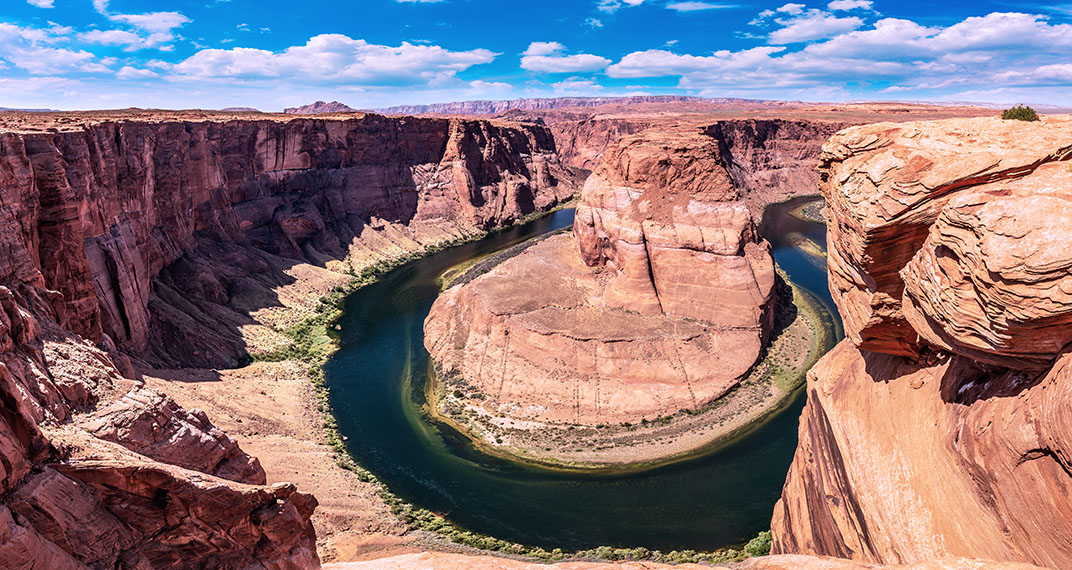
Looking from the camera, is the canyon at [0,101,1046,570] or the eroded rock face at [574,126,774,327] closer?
the canyon at [0,101,1046,570]

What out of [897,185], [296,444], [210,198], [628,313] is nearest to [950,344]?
[897,185]

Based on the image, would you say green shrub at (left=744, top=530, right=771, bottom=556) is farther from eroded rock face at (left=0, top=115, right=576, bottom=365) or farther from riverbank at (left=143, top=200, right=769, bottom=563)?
eroded rock face at (left=0, top=115, right=576, bottom=365)

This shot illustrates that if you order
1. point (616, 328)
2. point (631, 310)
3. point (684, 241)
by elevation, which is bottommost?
point (616, 328)

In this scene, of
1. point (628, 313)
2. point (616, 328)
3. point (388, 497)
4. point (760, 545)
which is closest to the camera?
point (760, 545)

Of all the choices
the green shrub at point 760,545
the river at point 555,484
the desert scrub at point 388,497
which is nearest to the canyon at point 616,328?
the desert scrub at point 388,497

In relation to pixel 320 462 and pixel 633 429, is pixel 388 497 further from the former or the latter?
pixel 633 429

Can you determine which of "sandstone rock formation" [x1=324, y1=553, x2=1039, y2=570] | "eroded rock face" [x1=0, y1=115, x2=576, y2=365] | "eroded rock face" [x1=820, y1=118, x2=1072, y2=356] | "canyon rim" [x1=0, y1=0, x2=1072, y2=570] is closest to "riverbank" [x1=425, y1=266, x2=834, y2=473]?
"canyon rim" [x1=0, y1=0, x2=1072, y2=570]

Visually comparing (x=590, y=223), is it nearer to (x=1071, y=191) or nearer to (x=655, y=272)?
(x=655, y=272)

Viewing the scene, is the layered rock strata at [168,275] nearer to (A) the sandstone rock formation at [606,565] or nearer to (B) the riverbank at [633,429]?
(A) the sandstone rock formation at [606,565]
